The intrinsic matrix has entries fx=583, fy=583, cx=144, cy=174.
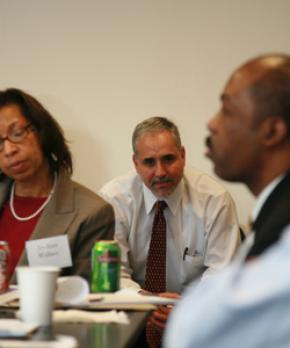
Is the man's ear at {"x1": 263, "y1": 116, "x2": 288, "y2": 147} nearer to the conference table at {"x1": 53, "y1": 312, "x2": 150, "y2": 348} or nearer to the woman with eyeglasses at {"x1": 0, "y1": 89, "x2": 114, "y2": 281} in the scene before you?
the conference table at {"x1": 53, "y1": 312, "x2": 150, "y2": 348}

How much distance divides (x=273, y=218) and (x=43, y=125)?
1.29 m

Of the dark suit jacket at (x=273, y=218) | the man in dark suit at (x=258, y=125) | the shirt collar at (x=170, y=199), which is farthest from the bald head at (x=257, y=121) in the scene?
the shirt collar at (x=170, y=199)

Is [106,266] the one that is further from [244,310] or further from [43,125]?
[244,310]

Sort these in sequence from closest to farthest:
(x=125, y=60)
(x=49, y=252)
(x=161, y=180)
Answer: (x=49, y=252)
(x=161, y=180)
(x=125, y=60)

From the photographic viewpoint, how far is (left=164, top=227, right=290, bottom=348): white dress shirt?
632 mm

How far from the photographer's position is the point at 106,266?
4.86 ft

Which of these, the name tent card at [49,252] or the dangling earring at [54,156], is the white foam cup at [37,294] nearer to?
the name tent card at [49,252]

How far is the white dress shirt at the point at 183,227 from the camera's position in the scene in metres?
2.51

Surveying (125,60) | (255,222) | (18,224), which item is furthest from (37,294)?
(125,60)

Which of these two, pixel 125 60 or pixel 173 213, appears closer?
pixel 173 213

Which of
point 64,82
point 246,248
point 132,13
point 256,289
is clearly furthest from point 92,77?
point 256,289

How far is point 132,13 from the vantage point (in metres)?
2.85

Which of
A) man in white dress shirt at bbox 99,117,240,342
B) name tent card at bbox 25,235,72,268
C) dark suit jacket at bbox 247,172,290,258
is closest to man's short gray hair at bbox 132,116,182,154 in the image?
man in white dress shirt at bbox 99,117,240,342

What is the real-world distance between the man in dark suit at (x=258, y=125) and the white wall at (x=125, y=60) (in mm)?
1614
